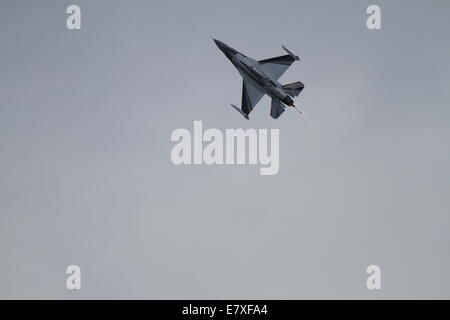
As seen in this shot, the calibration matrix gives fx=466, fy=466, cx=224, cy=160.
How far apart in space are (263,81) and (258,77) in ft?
2.62

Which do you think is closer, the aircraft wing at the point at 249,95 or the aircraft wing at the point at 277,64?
the aircraft wing at the point at 249,95

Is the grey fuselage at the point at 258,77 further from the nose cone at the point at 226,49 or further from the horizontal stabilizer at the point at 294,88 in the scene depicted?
the horizontal stabilizer at the point at 294,88

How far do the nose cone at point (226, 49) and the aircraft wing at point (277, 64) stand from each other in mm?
4667

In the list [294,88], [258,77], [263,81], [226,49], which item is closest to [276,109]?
[294,88]

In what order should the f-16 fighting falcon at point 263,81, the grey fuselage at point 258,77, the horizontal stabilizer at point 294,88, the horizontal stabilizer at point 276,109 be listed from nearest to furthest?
the grey fuselage at point 258,77
the f-16 fighting falcon at point 263,81
the horizontal stabilizer at point 294,88
the horizontal stabilizer at point 276,109

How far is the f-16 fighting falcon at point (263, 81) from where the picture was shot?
54719mm

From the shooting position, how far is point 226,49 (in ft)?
188

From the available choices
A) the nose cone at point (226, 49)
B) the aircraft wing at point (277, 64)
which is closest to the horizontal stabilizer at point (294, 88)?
the aircraft wing at point (277, 64)

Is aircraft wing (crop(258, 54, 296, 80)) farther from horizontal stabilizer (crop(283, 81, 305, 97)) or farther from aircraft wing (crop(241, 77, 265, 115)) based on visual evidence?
horizontal stabilizer (crop(283, 81, 305, 97))

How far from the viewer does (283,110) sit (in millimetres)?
55531
